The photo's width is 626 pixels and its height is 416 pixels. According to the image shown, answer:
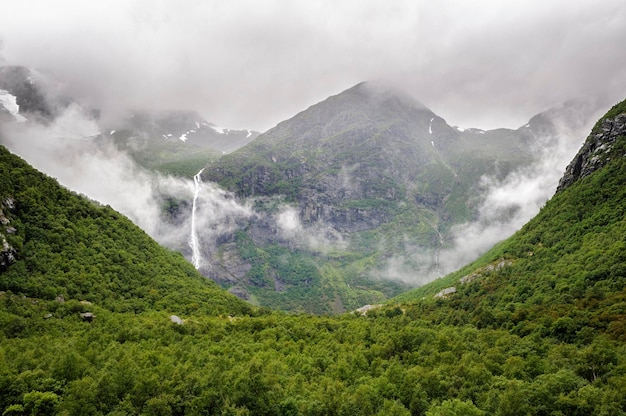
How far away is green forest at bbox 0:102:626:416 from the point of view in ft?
208

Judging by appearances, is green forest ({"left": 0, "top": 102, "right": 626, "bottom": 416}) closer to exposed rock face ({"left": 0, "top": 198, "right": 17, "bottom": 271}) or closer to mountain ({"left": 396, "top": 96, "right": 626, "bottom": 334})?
mountain ({"left": 396, "top": 96, "right": 626, "bottom": 334})

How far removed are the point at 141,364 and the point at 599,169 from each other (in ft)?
694

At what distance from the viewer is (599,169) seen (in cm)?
19012

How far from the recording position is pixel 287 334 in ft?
410

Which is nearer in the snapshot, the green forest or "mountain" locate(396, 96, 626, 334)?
the green forest

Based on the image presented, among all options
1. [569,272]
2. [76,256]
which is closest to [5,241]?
[76,256]

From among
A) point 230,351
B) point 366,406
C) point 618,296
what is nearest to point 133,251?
point 230,351

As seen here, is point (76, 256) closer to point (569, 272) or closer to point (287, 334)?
point (287, 334)

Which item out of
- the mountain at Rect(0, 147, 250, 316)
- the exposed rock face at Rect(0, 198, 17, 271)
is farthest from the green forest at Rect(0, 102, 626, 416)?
the exposed rock face at Rect(0, 198, 17, 271)

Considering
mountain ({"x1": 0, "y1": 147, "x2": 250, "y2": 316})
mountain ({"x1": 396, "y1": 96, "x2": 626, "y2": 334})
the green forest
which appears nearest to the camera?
the green forest

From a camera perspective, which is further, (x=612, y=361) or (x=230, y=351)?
(x=230, y=351)

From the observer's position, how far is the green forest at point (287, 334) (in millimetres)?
63438

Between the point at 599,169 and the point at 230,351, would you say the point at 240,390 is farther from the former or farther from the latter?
the point at 599,169

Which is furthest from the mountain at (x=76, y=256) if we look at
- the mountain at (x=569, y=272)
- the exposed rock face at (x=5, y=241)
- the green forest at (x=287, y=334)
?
the mountain at (x=569, y=272)
